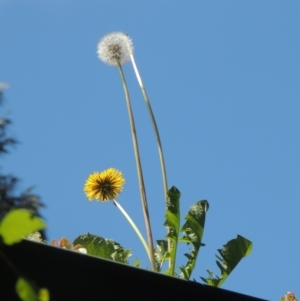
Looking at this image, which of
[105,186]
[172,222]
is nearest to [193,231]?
[172,222]

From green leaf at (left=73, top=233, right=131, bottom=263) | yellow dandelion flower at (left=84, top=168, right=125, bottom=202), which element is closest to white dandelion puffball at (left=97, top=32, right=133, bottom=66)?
yellow dandelion flower at (left=84, top=168, right=125, bottom=202)

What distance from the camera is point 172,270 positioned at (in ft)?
6.75

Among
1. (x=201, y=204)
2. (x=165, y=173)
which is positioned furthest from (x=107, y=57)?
(x=201, y=204)

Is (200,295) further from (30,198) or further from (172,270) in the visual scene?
(30,198)

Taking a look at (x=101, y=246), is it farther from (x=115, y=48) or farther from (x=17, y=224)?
(x=17, y=224)

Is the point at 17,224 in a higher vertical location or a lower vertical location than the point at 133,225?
lower

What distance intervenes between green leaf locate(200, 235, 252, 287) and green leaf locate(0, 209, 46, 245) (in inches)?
62.6

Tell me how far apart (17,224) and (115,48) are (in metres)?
2.43

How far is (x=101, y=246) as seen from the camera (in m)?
2.07

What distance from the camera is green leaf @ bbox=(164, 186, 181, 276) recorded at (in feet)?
6.62

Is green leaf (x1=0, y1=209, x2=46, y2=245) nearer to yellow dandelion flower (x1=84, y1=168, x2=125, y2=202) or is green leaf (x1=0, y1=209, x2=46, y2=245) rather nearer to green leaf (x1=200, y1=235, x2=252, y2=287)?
green leaf (x1=200, y1=235, x2=252, y2=287)

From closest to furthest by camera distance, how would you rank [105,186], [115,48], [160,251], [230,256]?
[230,256]
[160,251]
[105,186]
[115,48]

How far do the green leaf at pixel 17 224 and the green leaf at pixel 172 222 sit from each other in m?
1.59

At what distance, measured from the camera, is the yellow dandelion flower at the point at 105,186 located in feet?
8.50
